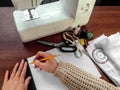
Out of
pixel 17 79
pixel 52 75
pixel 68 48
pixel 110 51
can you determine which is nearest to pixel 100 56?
pixel 110 51

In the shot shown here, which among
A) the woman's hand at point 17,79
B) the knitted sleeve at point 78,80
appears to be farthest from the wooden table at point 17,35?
the knitted sleeve at point 78,80

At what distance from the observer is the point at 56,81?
2.80ft

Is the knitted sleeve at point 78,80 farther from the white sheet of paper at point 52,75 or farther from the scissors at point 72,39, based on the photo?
the scissors at point 72,39

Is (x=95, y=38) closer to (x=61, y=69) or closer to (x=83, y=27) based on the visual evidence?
(x=83, y=27)

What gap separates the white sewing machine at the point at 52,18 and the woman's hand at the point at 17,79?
0.15 meters

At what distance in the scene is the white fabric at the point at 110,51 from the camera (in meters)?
0.88

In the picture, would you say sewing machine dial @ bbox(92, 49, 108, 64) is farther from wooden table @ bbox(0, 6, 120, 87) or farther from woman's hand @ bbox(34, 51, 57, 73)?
woman's hand @ bbox(34, 51, 57, 73)

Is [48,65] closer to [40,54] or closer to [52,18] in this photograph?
[40,54]

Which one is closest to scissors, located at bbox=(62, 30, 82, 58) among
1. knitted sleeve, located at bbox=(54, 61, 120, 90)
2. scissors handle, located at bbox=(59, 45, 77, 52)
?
scissors handle, located at bbox=(59, 45, 77, 52)

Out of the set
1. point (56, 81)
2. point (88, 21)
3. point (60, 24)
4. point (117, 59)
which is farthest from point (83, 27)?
point (56, 81)

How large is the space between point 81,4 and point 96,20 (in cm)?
26

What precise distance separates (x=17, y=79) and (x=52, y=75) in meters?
0.17

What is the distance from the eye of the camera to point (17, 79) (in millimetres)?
844

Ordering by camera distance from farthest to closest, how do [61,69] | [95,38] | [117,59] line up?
[95,38]
[117,59]
[61,69]
